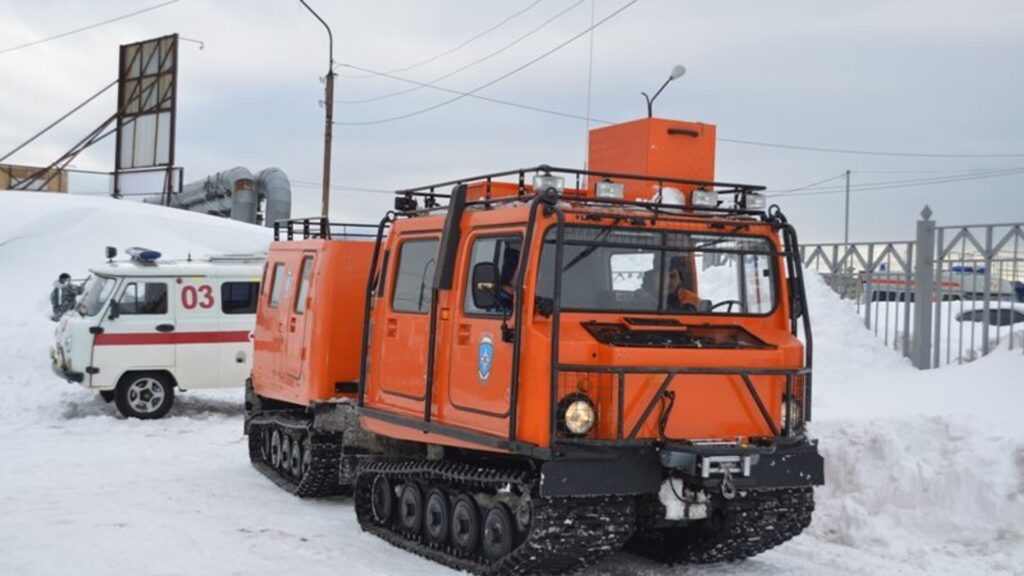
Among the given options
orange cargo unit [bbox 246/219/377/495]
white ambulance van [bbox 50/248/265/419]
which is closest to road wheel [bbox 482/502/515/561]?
orange cargo unit [bbox 246/219/377/495]

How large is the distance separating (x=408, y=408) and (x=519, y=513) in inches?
70.7

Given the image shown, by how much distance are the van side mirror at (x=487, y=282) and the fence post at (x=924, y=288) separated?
777 cm

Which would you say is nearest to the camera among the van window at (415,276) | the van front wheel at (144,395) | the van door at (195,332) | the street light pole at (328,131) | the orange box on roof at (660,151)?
the van window at (415,276)

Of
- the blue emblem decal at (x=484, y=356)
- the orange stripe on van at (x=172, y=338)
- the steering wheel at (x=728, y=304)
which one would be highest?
the steering wheel at (x=728, y=304)

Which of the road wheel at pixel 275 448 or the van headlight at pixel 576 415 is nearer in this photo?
the van headlight at pixel 576 415

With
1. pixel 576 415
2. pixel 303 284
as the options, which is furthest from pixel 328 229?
pixel 576 415

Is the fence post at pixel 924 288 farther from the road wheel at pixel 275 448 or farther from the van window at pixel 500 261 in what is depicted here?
the road wheel at pixel 275 448

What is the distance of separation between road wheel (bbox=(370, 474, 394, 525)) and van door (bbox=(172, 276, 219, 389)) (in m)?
8.81

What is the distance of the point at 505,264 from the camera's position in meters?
8.54

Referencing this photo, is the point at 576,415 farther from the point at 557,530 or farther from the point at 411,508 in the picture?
the point at 411,508

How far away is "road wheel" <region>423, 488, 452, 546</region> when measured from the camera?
9.24 m

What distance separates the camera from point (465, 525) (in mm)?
9008

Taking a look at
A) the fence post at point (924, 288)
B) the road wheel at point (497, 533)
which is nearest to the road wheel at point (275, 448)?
the road wheel at point (497, 533)

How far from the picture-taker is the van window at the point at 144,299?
18328mm
